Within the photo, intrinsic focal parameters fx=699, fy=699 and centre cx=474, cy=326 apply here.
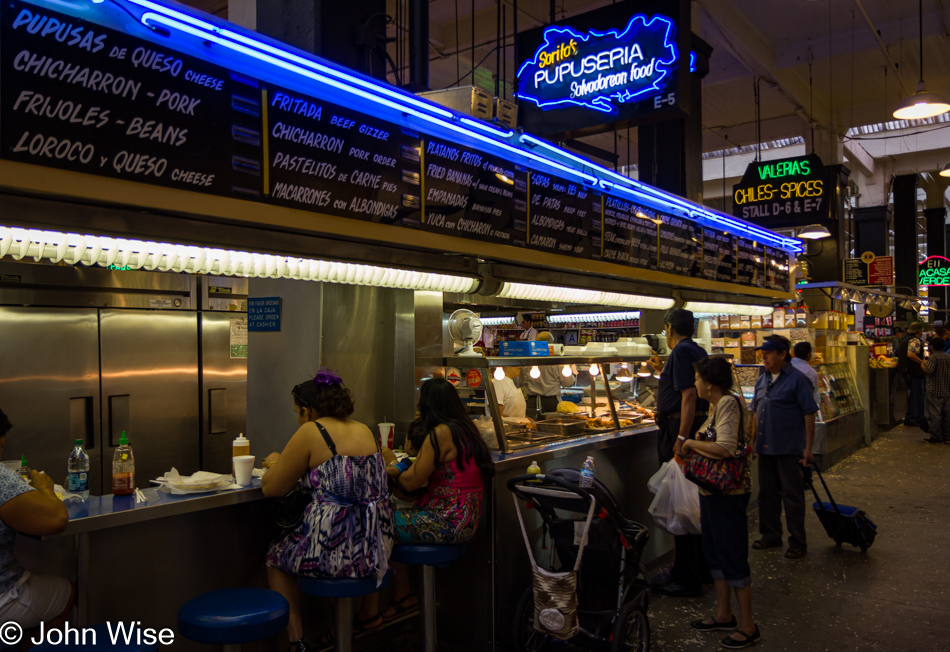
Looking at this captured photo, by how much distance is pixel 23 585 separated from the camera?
2711 millimetres

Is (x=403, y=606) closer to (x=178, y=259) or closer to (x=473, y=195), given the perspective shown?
(x=178, y=259)

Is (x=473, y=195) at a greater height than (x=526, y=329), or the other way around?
(x=473, y=195)

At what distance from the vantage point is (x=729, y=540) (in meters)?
4.28

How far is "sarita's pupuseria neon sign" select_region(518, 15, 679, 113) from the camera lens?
14.9 feet

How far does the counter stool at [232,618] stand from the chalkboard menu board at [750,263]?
23.5 ft

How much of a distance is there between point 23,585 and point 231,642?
0.83m

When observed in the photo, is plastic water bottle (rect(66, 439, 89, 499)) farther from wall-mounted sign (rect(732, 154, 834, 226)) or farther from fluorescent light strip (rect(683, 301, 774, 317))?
wall-mounted sign (rect(732, 154, 834, 226))

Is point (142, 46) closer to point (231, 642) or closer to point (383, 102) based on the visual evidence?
point (383, 102)

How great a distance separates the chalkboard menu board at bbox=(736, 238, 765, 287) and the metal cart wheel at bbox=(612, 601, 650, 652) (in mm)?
5611

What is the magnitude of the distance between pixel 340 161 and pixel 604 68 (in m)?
2.14

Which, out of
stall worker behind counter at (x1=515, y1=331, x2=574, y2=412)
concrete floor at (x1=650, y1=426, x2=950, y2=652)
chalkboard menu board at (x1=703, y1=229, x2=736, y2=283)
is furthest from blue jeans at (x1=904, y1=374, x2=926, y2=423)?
stall worker behind counter at (x1=515, y1=331, x2=574, y2=412)

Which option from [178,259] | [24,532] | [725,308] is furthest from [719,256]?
[24,532]

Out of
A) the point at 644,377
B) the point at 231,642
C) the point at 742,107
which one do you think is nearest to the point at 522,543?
the point at 231,642

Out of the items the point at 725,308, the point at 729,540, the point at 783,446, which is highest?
the point at 725,308
